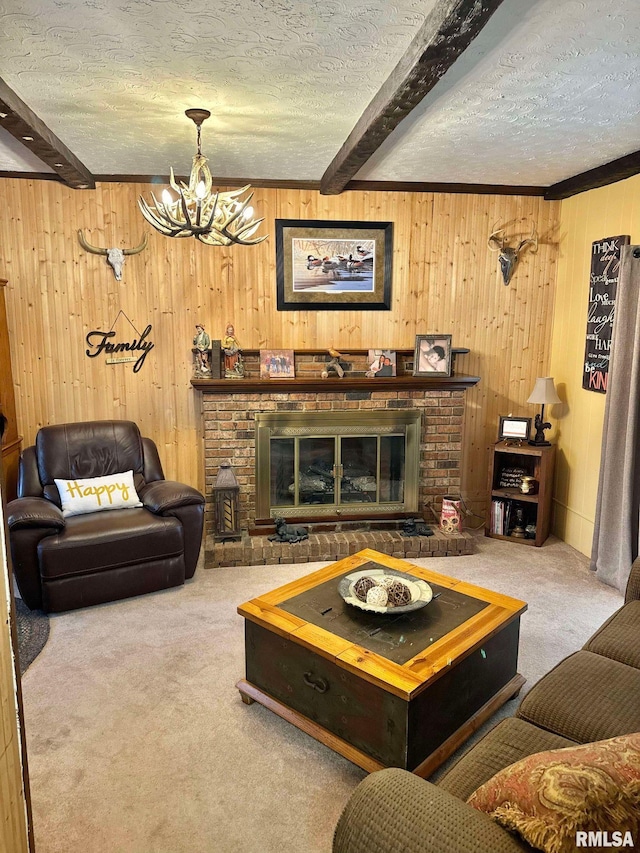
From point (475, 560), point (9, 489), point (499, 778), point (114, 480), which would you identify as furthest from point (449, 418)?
point (499, 778)

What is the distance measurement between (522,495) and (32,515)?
335 centimetres

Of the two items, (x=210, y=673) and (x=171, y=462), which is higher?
(x=171, y=462)

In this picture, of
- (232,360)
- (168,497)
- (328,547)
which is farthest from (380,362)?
(168,497)

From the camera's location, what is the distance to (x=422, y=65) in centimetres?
217

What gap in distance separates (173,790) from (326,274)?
3540 millimetres

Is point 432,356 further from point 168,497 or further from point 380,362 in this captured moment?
point 168,497

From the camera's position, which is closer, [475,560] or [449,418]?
[475,560]

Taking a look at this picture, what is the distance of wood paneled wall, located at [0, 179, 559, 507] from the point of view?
4.36m

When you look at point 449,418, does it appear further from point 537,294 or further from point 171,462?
point 171,462

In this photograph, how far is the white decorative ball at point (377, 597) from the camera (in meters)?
2.48

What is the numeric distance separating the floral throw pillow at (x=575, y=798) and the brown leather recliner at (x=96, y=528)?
279 centimetres

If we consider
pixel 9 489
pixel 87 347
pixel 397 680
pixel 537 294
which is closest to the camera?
pixel 397 680

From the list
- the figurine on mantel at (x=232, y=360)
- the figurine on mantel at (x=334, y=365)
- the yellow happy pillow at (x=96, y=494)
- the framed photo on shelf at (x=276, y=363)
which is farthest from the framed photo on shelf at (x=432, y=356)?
the yellow happy pillow at (x=96, y=494)

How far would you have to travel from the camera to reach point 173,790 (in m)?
2.19
